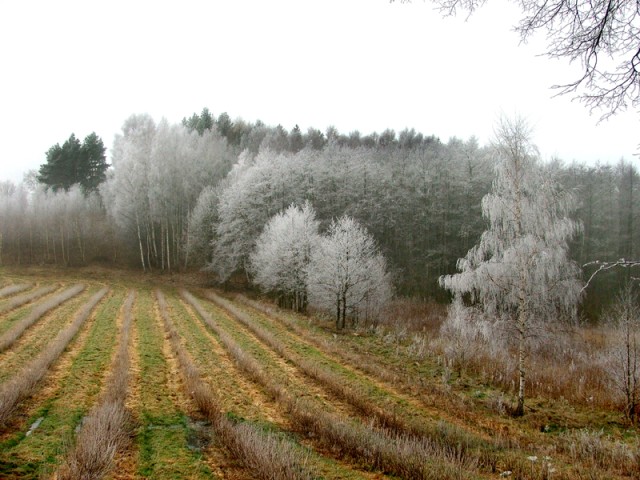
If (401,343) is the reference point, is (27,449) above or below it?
above

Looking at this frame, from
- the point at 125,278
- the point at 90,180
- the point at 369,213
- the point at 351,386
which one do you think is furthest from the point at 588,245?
the point at 90,180

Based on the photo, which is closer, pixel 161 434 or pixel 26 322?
pixel 161 434

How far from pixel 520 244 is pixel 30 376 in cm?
1419

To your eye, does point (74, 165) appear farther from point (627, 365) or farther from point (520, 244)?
point (627, 365)

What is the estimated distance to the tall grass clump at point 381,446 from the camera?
5961 millimetres

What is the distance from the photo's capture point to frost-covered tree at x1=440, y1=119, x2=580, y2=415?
11836mm

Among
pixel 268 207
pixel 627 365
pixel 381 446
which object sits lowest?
pixel 627 365

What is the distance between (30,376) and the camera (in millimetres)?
9898

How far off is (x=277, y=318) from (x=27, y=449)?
1755 cm

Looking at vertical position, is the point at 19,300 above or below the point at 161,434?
above

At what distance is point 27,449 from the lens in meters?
6.47

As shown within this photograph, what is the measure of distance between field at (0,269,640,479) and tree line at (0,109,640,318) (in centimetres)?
2060

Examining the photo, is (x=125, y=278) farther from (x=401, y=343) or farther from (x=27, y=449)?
(x=27, y=449)

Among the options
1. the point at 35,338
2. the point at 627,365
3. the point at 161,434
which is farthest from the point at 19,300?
the point at 627,365
